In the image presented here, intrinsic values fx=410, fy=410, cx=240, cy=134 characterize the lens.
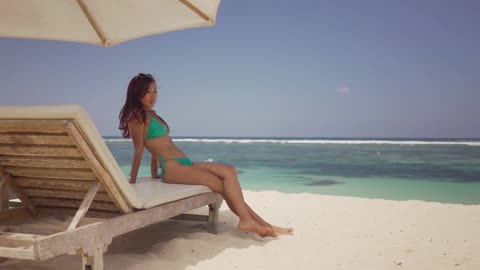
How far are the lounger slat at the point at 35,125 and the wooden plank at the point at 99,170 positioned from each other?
73 mm

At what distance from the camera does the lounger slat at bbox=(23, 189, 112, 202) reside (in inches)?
115

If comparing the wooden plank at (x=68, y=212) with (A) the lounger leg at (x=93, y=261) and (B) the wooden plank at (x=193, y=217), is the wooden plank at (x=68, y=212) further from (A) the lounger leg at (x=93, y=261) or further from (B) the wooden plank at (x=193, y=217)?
(B) the wooden plank at (x=193, y=217)

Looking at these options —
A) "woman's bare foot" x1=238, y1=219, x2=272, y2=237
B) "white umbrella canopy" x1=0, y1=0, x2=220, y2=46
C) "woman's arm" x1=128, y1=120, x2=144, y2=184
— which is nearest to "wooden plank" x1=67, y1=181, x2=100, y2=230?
"woman's arm" x1=128, y1=120, x2=144, y2=184

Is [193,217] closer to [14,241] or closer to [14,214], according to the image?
[14,214]

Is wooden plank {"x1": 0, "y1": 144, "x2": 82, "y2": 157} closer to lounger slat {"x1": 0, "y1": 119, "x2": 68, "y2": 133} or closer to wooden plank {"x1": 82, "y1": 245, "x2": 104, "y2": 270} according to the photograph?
lounger slat {"x1": 0, "y1": 119, "x2": 68, "y2": 133}

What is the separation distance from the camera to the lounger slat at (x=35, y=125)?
90.9 inches

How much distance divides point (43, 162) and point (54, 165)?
94mm

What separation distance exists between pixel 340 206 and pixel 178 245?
127 inches

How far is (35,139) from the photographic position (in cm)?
254

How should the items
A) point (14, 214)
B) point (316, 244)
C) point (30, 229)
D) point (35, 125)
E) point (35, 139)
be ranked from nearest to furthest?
point (35, 125) → point (35, 139) → point (30, 229) → point (14, 214) → point (316, 244)

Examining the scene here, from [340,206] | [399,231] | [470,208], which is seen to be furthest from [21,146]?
[470,208]

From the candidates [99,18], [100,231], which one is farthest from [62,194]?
[99,18]

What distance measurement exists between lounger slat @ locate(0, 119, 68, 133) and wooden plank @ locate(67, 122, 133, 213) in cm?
7

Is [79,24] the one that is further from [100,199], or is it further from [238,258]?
[238,258]
